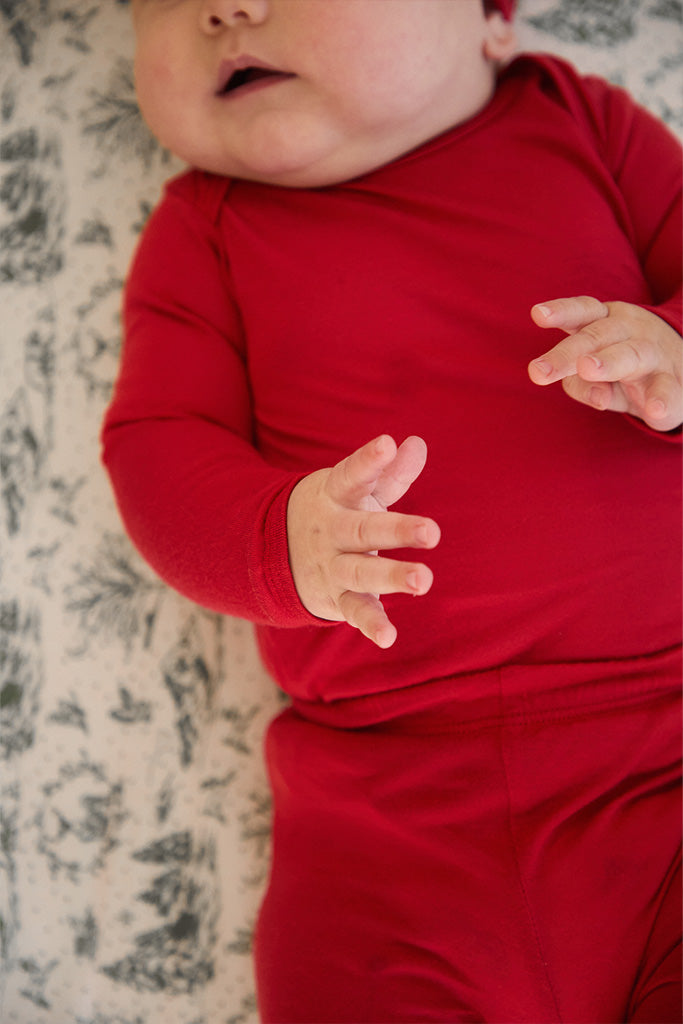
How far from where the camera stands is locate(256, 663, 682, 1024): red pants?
26.8 inches

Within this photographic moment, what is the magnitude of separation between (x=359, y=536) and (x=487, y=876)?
12.7 inches

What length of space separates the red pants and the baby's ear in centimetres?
61

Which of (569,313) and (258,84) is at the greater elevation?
(258,84)

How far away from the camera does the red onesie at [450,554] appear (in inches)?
27.1

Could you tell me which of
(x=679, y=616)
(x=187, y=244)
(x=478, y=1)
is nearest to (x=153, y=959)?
(x=679, y=616)

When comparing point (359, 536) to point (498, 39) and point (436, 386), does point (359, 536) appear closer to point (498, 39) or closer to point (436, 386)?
point (436, 386)

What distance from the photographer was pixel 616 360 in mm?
642

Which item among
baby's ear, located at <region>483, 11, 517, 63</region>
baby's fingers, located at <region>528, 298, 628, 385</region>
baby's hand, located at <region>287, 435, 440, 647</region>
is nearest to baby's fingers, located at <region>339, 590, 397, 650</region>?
baby's hand, located at <region>287, 435, 440, 647</region>

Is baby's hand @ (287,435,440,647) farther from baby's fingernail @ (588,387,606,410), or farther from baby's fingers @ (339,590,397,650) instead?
baby's fingernail @ (588,387,606,410)

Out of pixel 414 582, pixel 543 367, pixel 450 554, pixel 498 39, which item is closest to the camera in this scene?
pixel 414 582

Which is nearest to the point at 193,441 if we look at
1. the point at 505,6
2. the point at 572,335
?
the point at 572,335

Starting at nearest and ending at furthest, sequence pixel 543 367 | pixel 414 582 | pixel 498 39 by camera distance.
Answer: pixel 414 582
pixel 543 367
pixel 498 39

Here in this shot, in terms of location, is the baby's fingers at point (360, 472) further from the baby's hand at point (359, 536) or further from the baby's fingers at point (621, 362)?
the baby's fingers at point (621, 362)

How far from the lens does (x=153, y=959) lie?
33.5 inches
